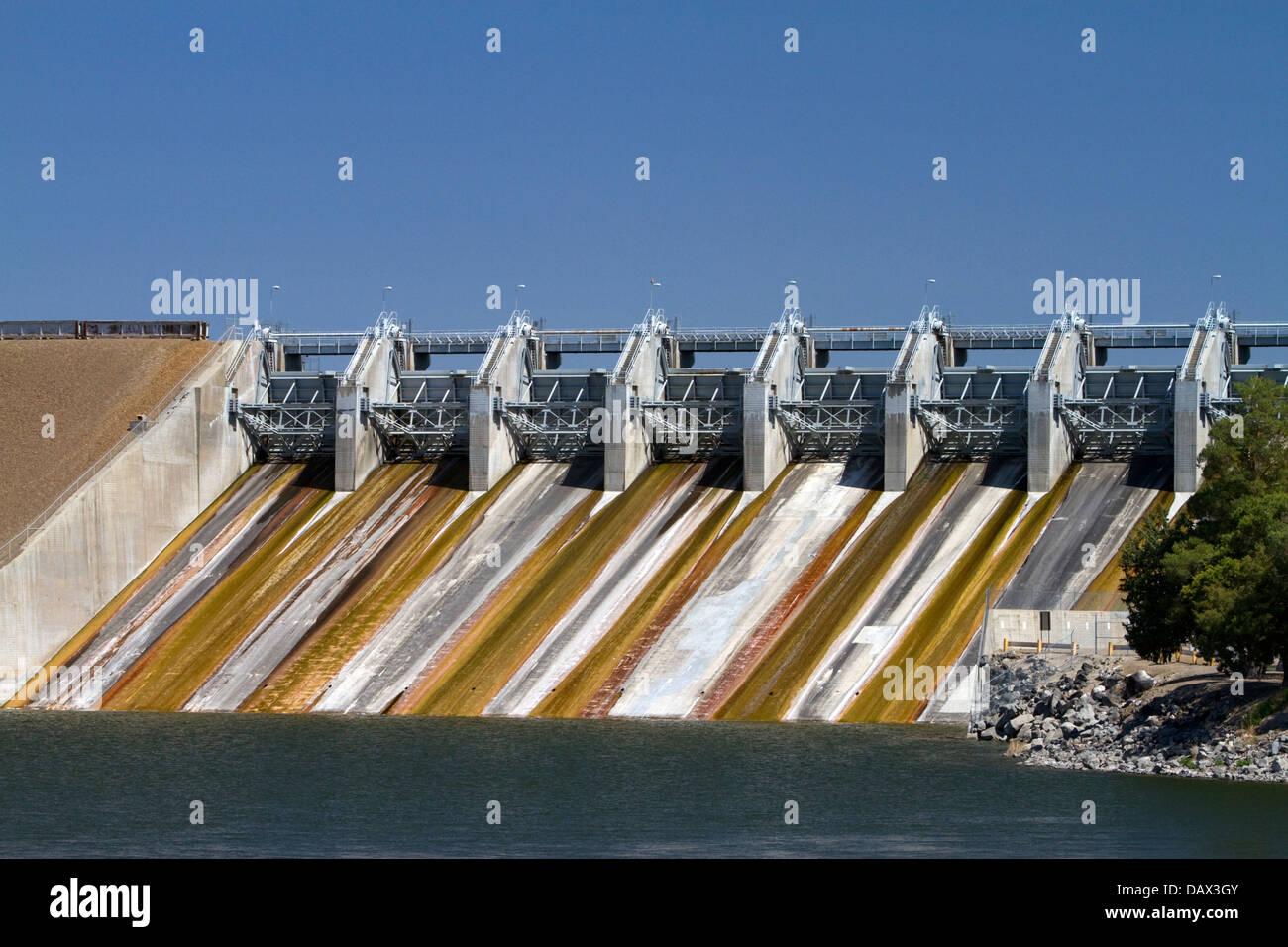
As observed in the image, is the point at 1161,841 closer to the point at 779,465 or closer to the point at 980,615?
the point at 980,615

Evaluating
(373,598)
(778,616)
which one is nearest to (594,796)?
(778,616)

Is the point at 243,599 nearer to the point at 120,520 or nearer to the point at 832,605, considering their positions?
the point at 120,520

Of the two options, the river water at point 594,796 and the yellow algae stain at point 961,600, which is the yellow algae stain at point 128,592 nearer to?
the river water at point 594,796

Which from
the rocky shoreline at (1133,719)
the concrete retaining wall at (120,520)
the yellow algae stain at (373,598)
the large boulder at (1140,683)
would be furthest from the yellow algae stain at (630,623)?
the concrete retaining wall at (120,520)

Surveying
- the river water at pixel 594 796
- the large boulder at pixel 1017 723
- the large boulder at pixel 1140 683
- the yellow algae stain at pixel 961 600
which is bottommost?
the river water at pixel 594 796
